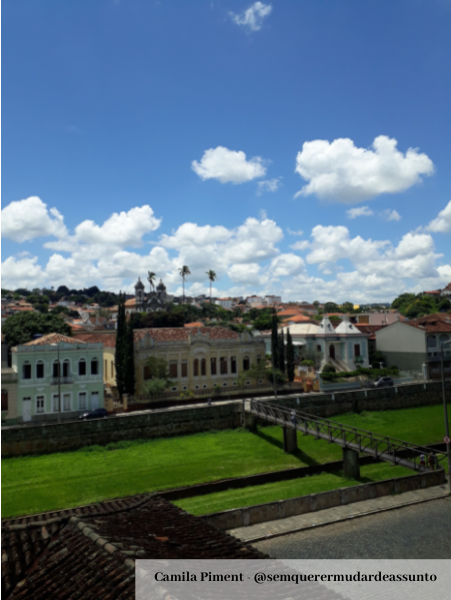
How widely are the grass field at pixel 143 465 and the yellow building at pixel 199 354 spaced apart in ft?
40.1

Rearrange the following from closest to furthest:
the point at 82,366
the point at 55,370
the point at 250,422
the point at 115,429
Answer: the point at 115,429 < the point at 250,422 < the point at 55,370 < the point at 82,366

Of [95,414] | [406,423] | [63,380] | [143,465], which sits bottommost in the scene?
[406,423]

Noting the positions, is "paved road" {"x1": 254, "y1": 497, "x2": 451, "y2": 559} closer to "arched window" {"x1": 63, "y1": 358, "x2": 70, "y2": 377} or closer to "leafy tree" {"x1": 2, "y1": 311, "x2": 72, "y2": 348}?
"arched window" {"x1": 63, "y1": 358, "x2": 70, "y2": 377}

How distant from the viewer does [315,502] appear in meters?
17.3

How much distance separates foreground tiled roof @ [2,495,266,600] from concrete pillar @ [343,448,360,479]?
1386 cm

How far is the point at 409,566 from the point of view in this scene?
12984 millimetres

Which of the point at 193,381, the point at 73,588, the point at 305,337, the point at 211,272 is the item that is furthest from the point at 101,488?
the point at 211,272

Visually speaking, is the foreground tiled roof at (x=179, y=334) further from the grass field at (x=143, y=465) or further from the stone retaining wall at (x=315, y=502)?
the stone retaining wall at (x=315, y=502)

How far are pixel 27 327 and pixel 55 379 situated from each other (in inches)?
623

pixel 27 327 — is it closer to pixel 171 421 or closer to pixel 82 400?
pixel 82 400

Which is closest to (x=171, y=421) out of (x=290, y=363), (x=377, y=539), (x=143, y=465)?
(x=143, y=465)

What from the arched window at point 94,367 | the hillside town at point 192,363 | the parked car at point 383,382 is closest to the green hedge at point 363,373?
the hillside town at point 192,363

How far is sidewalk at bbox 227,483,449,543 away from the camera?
611 inches

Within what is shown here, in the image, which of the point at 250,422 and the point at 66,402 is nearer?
the point at 250,422
